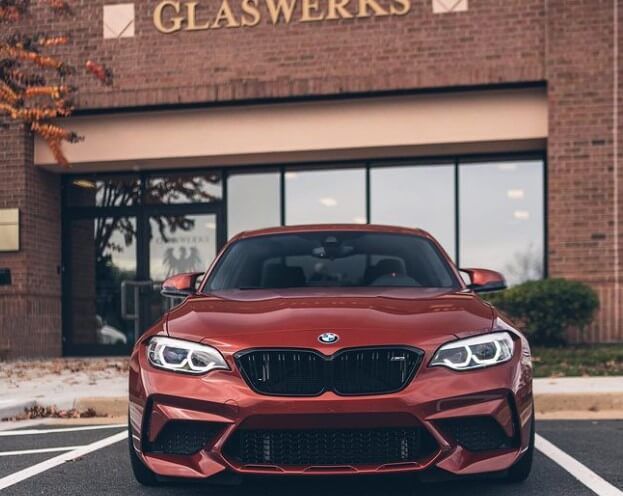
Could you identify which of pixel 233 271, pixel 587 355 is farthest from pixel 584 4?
pixel 233 271

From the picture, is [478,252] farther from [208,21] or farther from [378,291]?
[378,291]

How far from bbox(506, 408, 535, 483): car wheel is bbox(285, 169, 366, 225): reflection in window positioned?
1070 cm

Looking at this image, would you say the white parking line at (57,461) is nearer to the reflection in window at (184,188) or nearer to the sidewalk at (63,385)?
the sidewalk at (63,385)

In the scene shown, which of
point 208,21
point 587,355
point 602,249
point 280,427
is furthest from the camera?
point 208,21

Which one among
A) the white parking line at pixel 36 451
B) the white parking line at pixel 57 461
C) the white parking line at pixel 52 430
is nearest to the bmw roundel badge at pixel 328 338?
the white parking line at pixel 57 461

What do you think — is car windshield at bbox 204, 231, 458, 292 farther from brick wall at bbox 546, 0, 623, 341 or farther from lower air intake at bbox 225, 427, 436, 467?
brick wall at bbox 546, 0, 623, 341

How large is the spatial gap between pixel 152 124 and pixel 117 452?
955 cm

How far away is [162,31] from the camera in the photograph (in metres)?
14.7

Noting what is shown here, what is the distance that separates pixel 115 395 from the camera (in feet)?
27.7

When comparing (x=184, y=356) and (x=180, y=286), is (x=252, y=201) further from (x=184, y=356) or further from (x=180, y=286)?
(x=184, y=356)

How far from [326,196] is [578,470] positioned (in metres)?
10.3

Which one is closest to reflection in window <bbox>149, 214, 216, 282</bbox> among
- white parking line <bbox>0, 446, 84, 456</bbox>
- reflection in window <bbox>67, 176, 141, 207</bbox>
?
reflection in window <bbox>67, 176, 141, 207</bbox>

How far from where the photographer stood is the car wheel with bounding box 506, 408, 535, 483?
14.4 ft

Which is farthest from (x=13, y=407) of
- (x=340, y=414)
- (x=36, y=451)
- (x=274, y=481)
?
(x=340, y=414)
